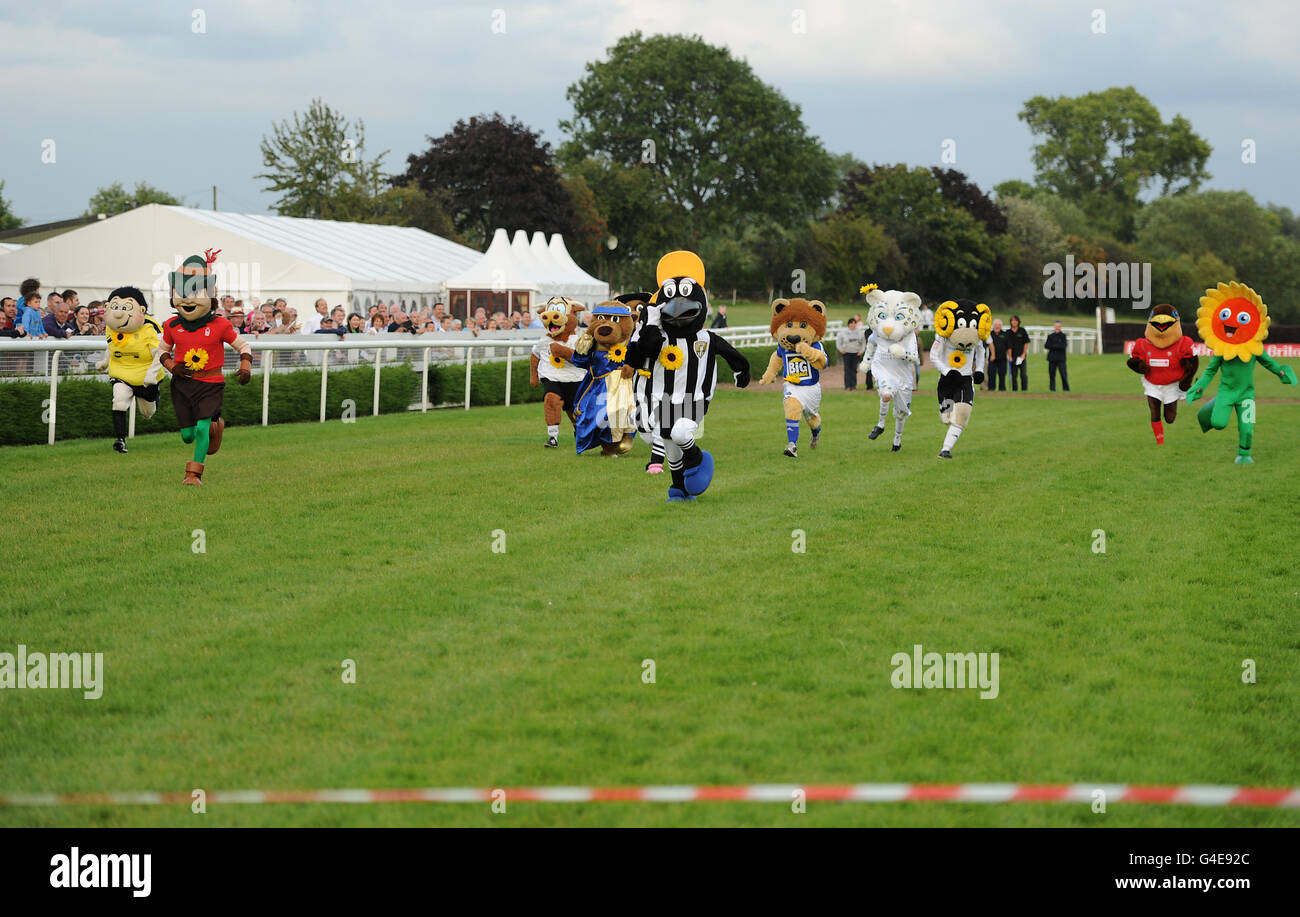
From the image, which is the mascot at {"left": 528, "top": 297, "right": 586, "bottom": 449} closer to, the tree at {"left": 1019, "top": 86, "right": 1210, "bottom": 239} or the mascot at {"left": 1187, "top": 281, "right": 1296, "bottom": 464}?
the mascot at {"left": 1187, "top": 281, "right": 1296, "bottom": 464}

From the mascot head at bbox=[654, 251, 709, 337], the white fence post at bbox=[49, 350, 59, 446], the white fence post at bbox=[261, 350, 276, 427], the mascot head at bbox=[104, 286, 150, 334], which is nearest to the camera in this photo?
the mascot head at bbox=[654, 251, 709, 337]

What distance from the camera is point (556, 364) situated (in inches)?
656

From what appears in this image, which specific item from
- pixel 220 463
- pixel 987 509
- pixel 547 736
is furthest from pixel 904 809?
pixel 220 463

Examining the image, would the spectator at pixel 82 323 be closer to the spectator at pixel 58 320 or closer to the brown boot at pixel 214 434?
the spectator at pixel 58 320

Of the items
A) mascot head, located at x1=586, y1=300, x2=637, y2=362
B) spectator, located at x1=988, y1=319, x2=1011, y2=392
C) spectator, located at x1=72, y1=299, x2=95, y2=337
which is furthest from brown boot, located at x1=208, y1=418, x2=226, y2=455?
spectator, located at x1=988, y1=319, x2=1011, y2=392

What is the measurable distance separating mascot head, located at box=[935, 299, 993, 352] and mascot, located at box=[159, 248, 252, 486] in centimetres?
789

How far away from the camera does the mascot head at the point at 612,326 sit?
1526 centimetres

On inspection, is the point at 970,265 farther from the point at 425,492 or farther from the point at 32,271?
the point at 425,492

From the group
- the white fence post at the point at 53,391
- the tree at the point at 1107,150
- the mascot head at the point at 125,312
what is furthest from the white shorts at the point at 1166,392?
the tree at the point at 1107,150

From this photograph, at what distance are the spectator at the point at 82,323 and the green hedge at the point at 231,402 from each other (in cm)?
165

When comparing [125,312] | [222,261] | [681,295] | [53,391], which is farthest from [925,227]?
[681,295]

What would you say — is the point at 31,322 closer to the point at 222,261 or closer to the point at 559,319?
the point at 559,319

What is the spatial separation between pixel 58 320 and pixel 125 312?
4.04 m

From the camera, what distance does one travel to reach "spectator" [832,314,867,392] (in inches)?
1230
